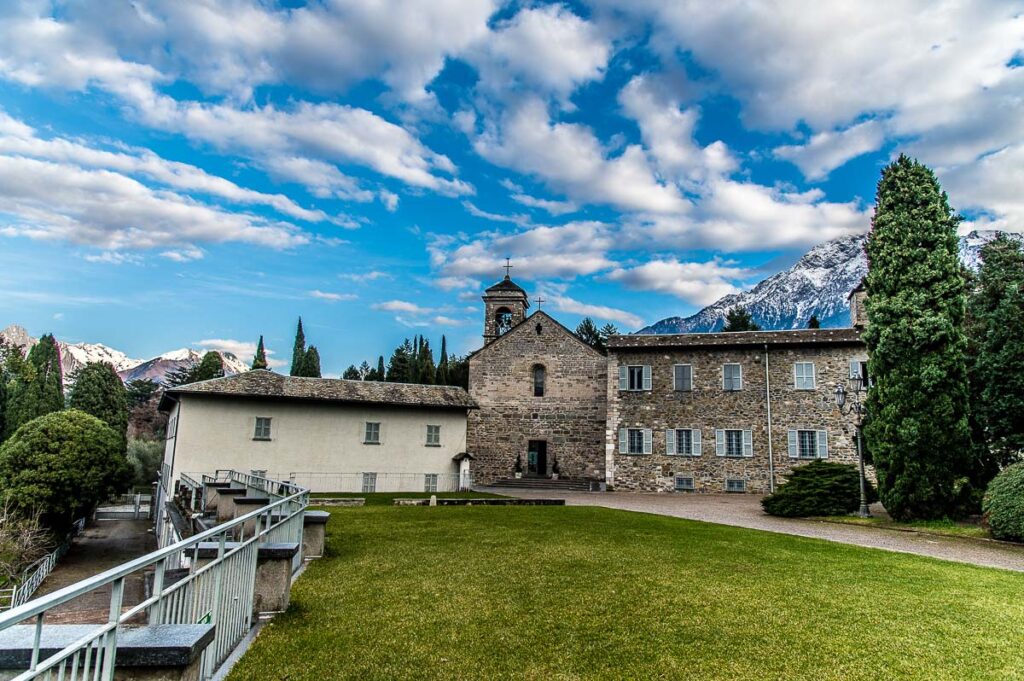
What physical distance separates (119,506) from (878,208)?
46372 mm

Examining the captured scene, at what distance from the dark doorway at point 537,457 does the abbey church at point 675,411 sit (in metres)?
0.07

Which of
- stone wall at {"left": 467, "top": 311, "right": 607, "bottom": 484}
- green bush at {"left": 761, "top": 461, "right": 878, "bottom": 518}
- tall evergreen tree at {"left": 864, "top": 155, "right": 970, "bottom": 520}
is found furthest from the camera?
stone wall at {"left": 467, "top": 311, "right": 607, "bottom": 484}

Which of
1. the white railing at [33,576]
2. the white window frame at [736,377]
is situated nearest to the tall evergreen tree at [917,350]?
the white window frame at [736,377]

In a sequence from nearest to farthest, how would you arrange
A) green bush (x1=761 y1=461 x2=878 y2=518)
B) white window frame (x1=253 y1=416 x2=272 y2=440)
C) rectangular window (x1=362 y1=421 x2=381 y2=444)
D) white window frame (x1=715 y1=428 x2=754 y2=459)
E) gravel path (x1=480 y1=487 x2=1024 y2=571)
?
gravel path (x1=480 y1=487 x2=1024 y2=571)
green bush (x1=761 y1=461 x2=878 y2=518)
white window frame (x1=253 y1=416 x2=272 y2=440)
rectangular window (x1=362 y1=421 x2=381 y2=444)
white window frame (x1=715 y1=428 x2=754 y2=459)

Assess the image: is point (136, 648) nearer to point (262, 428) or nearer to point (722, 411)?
point (262, 428)

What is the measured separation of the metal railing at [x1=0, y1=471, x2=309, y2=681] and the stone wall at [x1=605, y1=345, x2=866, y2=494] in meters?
23.8

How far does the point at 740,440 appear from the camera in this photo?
2784 centimetres

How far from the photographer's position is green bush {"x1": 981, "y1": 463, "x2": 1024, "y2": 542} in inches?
493

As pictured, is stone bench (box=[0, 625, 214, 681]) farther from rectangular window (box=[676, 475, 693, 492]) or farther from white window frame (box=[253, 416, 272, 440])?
rectangular window (box=[676, 475, 693, 492])

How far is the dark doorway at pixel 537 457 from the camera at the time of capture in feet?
110

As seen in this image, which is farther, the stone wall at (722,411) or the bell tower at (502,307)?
the bell tower at (502,307)

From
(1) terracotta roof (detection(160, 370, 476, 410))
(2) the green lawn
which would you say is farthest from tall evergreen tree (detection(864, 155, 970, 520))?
(1) terracotta roof (detection(160, 370, 476, 410))

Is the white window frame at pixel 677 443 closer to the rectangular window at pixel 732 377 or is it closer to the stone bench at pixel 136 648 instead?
the rectangular window at pixel 732 377

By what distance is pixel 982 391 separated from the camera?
58.5 ft
